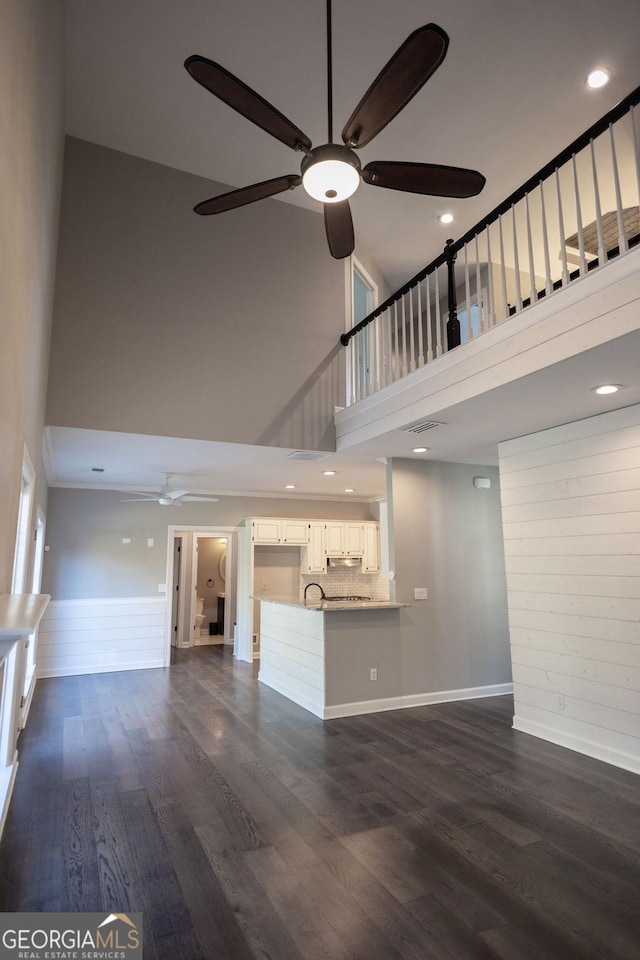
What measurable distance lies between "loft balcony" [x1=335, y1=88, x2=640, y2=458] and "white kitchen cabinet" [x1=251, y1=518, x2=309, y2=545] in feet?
10.2

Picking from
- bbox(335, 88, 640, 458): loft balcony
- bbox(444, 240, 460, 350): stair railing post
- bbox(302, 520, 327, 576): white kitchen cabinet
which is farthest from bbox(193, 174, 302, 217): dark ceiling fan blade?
bbox(302, 520, 327, 576): white kitchen cabinet

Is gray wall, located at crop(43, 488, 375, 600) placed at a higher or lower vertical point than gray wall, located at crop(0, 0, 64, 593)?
lower

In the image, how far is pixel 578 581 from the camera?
13.9 feet

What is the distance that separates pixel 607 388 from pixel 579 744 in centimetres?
273

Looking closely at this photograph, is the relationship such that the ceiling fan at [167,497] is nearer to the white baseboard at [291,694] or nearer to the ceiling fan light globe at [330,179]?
the white baseboard at [291,694]

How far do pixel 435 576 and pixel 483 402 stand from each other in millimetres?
2503

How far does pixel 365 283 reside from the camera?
22.3 feet

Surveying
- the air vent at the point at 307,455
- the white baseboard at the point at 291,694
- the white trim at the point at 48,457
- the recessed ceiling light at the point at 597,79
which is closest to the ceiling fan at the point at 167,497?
the white trim at the point at 48,457

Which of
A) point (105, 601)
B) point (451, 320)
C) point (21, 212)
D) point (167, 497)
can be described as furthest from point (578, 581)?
point (105, 601)

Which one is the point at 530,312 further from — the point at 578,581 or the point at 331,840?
the point at 331,840

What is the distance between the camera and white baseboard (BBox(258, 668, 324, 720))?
511 centimetres

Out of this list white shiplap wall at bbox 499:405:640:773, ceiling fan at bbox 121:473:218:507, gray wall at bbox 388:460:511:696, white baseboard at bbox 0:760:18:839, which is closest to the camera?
white baseboard at bbox 0:760:18:839

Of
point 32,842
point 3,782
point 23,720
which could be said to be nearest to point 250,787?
point 32,842

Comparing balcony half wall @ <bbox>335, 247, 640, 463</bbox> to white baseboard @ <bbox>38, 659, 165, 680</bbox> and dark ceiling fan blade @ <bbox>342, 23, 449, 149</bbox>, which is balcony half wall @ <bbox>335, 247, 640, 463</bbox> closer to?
dark ceiling fan blade @ <bbox>342, 23, 449, 149</bbox>
